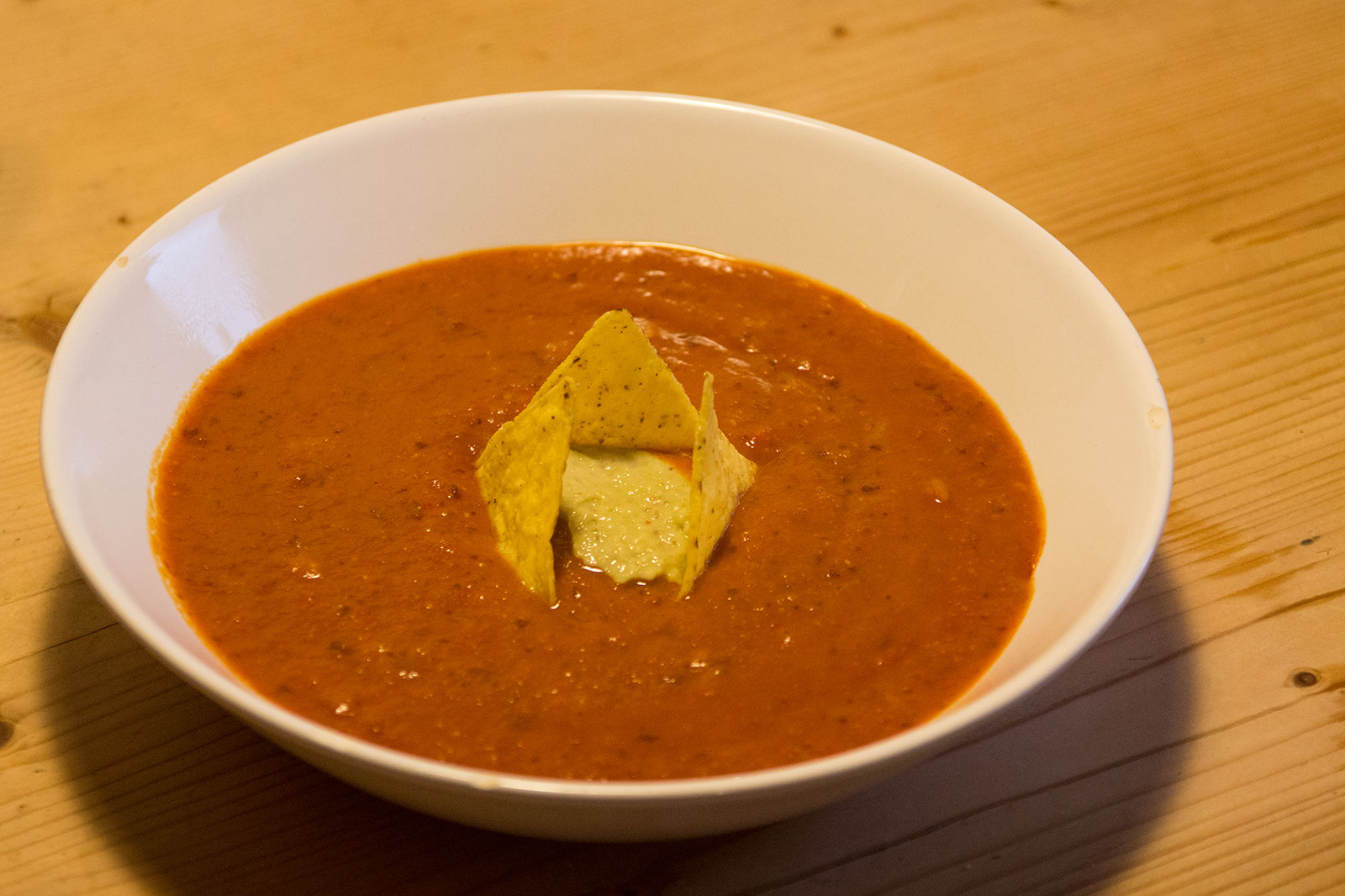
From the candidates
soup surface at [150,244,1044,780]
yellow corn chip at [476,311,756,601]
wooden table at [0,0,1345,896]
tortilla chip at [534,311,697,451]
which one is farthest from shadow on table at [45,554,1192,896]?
tortilla chip at [534,311,697,451]

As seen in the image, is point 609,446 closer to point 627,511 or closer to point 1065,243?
point 627,511

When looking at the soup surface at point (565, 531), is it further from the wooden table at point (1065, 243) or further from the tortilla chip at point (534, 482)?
the wooden table at point (1065, 243)

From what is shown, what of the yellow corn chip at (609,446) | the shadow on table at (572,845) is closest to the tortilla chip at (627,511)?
the yellow corn chip at (609,446)

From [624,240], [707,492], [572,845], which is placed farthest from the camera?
[624,240]

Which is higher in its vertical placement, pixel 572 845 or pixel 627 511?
pixel 627 511

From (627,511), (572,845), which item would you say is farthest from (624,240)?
(572,845)

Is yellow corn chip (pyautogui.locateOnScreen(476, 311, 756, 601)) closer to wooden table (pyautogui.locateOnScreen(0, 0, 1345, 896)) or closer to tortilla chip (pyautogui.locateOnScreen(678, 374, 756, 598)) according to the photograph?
tortilla chip (pyautogui.locateOnScreen(678, 374, 756, 598))

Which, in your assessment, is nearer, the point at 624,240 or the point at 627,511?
the point at 627,511

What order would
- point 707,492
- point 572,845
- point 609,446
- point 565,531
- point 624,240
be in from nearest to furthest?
point 572,845 → point 707,492 → point 565,531 → point 609,446 → point 624,240
